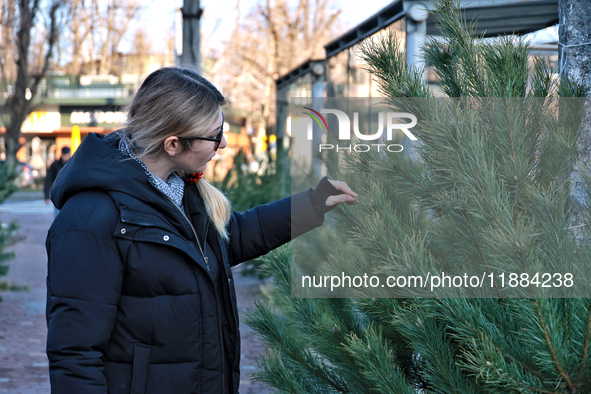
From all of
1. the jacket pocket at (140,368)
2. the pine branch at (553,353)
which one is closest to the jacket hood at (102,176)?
the jacket pocket at (140,368)

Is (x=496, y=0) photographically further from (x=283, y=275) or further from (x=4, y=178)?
(x=4, y=178)

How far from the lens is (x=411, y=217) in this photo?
1504mm

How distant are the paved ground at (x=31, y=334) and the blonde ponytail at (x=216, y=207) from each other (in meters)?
0.34

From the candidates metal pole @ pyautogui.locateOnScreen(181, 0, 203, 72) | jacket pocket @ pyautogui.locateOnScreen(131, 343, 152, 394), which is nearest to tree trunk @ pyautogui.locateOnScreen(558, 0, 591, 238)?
jacket pocket @ pyautogui.locateOnScreen(131, 343, 152, 394)

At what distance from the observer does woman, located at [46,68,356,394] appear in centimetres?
164

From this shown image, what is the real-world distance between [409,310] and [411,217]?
9.3 inches

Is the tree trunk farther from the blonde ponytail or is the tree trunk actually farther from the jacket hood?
the jacket hood

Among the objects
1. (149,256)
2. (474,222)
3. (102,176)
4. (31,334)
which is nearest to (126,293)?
(149,256)

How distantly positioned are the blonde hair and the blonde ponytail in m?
0.23

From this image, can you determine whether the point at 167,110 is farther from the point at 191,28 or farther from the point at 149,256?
the point at 191,28

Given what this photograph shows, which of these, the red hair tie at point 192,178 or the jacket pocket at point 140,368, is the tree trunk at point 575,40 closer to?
the red hair tie at point 192,178

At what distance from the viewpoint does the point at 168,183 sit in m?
2.02

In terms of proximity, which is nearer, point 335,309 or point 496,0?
point 335,309

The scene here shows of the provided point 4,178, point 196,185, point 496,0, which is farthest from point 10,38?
point 196,185
